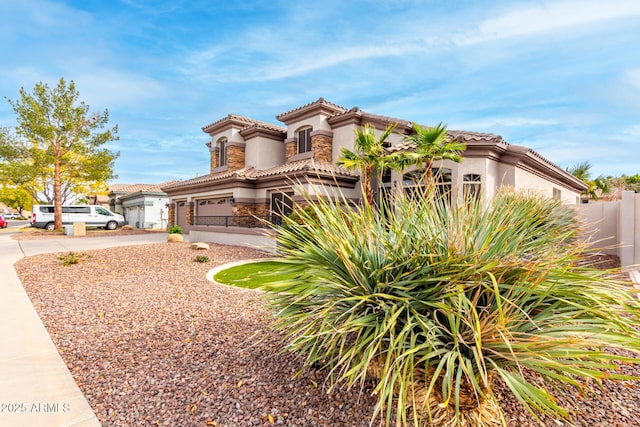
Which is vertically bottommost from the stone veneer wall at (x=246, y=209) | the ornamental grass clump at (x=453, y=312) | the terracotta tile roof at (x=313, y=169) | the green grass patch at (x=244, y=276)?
the green grass patch at (x=244, y=276)

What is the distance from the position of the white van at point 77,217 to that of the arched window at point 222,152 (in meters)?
14.4

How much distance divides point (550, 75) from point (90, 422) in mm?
15558

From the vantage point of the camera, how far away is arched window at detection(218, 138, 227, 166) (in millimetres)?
23594

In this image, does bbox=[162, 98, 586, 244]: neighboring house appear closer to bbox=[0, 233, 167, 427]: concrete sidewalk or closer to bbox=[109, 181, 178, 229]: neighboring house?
bbox=[0, 233, 167, 427]: concrete sidewalk

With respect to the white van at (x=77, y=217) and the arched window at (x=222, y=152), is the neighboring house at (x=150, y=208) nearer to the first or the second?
the white van at (x=77, y=217)

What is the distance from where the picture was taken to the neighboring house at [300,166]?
14.3 metres

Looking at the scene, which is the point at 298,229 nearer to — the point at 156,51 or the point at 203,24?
the point at 203,24

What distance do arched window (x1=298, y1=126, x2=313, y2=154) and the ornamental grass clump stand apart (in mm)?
16709

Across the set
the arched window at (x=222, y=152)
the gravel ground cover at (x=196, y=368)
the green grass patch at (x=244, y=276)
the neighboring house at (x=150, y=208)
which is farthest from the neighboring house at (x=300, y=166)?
the neighboring house at (x=150, y=208)

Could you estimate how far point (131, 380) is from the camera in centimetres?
388

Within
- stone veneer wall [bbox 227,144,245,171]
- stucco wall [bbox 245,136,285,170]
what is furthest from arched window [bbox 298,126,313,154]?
stone veneer wall [bbox 227,144,245,171]

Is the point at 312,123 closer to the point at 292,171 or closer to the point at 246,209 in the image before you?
the point at 292,171

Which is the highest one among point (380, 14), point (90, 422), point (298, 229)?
point (380, 14)

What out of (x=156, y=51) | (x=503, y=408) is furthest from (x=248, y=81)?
(x=503, y=408)
